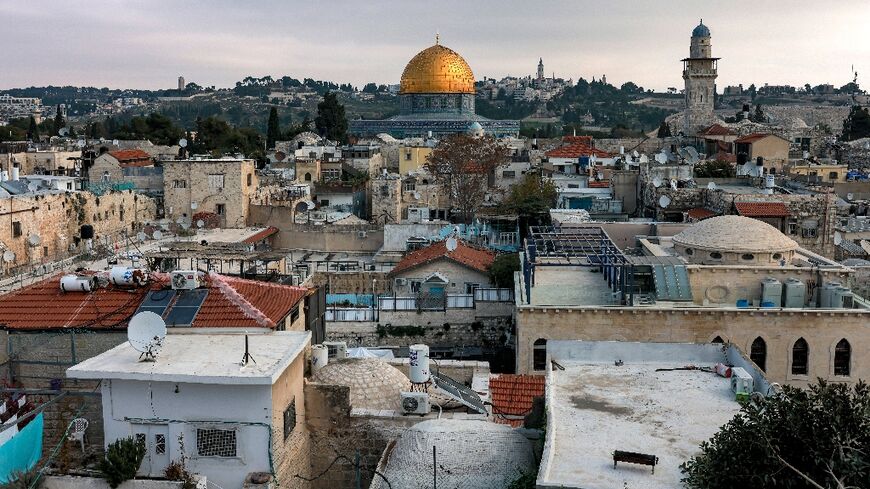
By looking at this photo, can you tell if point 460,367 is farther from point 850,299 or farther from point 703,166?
point 703,166

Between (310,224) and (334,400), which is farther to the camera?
(310,224)

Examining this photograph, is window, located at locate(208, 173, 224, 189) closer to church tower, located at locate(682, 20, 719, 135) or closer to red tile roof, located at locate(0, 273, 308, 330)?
red tile roof, located at locate(0, 273, 308, 330)

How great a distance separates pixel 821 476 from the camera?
6512 millimetres

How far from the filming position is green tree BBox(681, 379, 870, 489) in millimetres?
6375

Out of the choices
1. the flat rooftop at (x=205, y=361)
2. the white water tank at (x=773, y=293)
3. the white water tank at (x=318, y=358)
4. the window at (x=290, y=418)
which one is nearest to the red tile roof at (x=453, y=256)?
the white water tank at (x=773, y=293)

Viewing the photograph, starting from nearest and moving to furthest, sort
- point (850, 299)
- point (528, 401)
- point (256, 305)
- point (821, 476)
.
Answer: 1. point (821, 476)
2. point (256, 305)
3. point (528, 401)
4. point (850, 299)

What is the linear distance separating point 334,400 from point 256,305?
5.13 ft

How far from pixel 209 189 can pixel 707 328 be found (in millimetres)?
22033

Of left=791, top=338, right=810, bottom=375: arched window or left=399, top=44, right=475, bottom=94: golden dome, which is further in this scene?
left=399, top=44, right=475, bottom=94: golden dome

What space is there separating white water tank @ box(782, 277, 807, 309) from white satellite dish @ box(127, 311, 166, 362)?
1362 cm

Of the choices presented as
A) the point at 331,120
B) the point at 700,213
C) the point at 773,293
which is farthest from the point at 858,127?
the point at 773,293

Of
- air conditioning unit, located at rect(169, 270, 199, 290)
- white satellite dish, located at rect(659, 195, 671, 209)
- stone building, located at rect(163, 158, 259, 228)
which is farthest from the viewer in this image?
stone building, located at rect(163, 158, 259, 228)

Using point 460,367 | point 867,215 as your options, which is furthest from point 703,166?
point 460,367

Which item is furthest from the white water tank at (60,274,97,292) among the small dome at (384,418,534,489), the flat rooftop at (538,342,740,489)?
the flat rooftop at (538,342,740,489)
